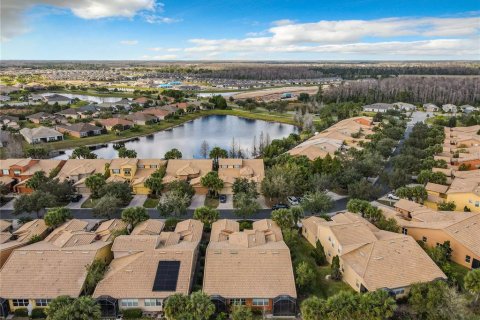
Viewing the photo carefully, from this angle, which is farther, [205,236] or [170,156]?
[170,156]

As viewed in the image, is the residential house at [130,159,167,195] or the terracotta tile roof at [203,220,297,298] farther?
the residential house at [130,159,167,195]

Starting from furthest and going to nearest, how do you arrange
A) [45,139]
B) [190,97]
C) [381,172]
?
[190,97]
[45,139]
[381,172]

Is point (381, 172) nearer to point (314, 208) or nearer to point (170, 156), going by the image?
point (314, 208)

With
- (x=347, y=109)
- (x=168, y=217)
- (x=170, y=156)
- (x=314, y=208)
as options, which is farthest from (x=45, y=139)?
(x=347, y=109)

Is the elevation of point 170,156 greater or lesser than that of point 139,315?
greater

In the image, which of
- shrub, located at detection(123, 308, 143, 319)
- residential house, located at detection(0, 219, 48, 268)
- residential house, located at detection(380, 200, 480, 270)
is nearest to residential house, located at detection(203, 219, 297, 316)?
shrub, located at detection(123, 308, 143, 319)

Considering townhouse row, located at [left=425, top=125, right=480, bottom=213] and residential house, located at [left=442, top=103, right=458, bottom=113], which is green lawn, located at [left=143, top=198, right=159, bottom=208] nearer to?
townhouse row, located at [left=425, top=125, right=480, bottom=213]

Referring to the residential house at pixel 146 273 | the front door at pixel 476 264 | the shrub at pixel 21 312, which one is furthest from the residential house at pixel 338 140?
the shrub at pixel 21 312
